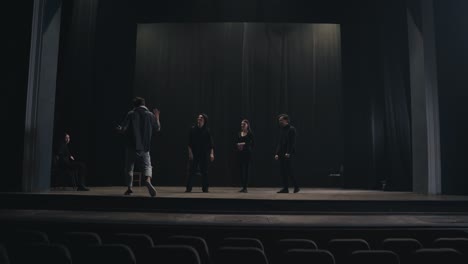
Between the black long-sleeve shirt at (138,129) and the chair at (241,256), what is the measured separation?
4315mm

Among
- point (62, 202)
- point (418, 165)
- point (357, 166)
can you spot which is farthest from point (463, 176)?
point (62, 202)

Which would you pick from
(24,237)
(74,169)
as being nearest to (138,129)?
(74,169)

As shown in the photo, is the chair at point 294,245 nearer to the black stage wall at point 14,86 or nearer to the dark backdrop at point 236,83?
the black stage wall at point 14,86

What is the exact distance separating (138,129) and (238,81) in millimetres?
5059

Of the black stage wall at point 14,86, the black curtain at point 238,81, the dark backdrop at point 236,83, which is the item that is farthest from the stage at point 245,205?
the black curtain at point 238,81

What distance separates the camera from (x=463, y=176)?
658cm

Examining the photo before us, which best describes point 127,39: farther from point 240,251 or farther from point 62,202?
point 240,251

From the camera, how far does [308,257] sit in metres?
1.69

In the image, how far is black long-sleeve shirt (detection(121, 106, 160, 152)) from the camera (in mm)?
5883

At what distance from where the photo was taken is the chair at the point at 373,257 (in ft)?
5.52

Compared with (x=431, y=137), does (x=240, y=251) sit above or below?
below

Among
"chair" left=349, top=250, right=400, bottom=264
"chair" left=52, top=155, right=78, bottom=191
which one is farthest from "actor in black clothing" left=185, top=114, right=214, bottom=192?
"chair" left=349, top=250, right=400, bottom=264

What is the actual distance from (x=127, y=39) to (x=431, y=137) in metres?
7.26

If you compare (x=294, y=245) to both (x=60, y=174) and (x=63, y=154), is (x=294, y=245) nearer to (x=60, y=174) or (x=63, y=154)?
(x=63, y=154)
